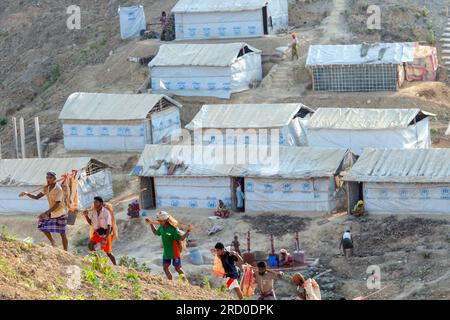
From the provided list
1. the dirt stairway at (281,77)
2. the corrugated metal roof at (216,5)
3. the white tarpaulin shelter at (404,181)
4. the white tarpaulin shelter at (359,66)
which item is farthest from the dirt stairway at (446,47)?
the white tarpaulin shelter at (404,181)

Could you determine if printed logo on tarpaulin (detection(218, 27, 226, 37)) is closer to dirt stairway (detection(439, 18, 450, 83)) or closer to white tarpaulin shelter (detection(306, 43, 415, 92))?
white tarpaulin shelter (detection(306, 43, 415, 92))

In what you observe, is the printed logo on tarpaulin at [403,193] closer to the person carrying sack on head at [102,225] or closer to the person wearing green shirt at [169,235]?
the person wearing green shirt at [169,235]

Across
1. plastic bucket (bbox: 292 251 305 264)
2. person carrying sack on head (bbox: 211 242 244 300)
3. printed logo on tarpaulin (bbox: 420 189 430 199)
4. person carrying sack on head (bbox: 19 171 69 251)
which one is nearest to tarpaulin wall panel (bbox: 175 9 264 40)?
printed logo on tarpaulin (bbox: 420 189 430 199)

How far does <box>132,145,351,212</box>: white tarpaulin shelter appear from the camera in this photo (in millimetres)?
37531

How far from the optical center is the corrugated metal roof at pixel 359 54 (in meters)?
47.4

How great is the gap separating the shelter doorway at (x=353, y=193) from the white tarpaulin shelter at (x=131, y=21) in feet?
72.0

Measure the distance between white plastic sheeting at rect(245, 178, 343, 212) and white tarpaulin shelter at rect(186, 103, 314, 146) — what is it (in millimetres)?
4667

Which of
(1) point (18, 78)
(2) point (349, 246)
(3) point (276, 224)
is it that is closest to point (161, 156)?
(3) point (276, 224)

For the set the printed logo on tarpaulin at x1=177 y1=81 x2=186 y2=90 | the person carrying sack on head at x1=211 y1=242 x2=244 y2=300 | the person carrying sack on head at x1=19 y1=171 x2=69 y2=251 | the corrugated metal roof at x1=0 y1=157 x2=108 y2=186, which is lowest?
the printed logo on tarpaulin at x1=177 y1=81 x2=186 y2=90

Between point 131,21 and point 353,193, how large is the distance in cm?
2258

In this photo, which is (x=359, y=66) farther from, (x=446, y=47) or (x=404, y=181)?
(x=404, y=181)

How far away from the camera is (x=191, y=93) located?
165ft

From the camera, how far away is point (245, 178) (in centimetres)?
3850
